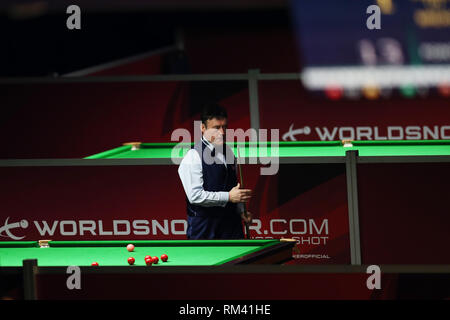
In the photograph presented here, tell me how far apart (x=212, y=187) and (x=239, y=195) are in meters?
0.21

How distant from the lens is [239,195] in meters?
6.47

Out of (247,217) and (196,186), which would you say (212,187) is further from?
(247,217)

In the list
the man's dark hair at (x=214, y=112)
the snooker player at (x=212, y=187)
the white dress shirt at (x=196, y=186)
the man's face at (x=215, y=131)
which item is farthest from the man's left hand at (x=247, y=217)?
the man's dark hair at (x=214, y=112)

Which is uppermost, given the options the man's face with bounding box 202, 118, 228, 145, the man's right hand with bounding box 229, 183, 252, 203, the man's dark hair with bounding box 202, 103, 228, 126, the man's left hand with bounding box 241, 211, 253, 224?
the man's dark hair with bounding box 202, 103, 228, 126

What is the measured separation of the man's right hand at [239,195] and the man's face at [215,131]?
297mm

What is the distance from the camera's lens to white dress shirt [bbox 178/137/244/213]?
6488 millimetres

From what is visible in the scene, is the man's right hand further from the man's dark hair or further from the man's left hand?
the man's dark hair

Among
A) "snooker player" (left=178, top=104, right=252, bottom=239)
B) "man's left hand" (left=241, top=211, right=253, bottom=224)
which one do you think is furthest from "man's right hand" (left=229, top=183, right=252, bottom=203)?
"man's left hand" (left=241, top=211, right=253, bottom=224)

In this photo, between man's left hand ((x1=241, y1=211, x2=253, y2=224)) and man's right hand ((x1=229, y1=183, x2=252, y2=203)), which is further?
man's left hand ((x1=241, y1=211, x2=253, y2=224))

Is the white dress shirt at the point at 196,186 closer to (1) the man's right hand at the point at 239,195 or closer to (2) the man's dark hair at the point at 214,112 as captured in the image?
(1) the man's right hand at the point at 239,195

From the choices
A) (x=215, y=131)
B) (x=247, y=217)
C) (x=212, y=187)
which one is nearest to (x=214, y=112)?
(x=215, y=131)
